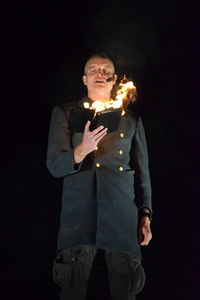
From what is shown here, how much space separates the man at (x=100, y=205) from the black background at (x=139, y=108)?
91 cm

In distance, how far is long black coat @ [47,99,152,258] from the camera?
125 inches

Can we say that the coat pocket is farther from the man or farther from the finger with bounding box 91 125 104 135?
the finger with bounding box 91 125 104 135

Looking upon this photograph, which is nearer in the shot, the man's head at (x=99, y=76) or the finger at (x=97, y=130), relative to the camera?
the finger at (x=97, y=130)

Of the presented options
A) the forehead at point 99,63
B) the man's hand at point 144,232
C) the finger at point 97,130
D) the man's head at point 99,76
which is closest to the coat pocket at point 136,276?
the man's hand at point 144,232

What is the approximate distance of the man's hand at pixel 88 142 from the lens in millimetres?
3139

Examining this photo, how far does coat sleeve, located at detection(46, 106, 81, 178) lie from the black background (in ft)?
2.97

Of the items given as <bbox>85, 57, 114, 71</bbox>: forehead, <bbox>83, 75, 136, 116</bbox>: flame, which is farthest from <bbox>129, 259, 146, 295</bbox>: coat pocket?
<bbox>85, 57, 114, 71</bbox>: forehead

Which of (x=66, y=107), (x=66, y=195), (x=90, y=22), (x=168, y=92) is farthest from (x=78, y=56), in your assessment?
(x=66, y=195)

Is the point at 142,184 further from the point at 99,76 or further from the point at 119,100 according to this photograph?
the point at 99,76

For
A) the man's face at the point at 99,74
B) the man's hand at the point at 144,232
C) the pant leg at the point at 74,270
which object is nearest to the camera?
the pant leg at the point at 74,270

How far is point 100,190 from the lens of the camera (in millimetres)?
3275

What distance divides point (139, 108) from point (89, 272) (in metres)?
2.01

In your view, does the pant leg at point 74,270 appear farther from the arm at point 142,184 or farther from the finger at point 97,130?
the finger at point 97,130

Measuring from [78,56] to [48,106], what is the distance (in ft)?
1.75
